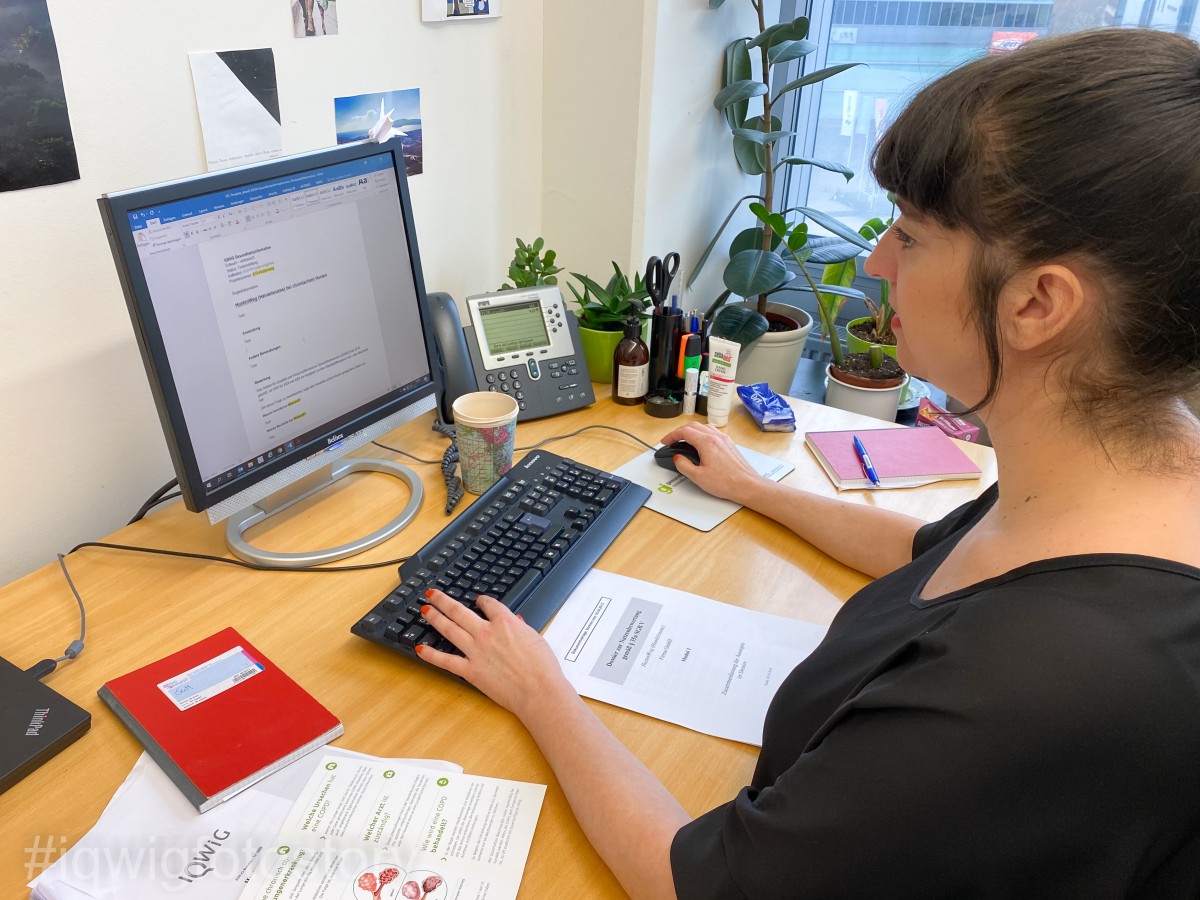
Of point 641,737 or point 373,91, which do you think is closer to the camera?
point 641,737

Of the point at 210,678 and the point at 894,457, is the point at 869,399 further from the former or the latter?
the point at 210,678

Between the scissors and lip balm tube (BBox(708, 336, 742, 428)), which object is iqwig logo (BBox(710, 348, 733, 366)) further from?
the scissors

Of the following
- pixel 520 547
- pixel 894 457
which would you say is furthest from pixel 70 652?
pixel 894 457

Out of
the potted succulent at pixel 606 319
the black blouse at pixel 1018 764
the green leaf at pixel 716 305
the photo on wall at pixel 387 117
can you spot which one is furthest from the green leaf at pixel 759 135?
the black blouse at pixel 1018 764

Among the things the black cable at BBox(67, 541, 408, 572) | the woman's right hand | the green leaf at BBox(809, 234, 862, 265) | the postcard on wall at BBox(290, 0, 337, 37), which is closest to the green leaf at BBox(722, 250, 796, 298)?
the green leaf at BBox(809, 234, 862, 265)

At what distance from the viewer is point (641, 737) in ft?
2.83

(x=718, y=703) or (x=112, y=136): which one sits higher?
(x=112, y=136)

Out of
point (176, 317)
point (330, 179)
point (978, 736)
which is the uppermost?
point (330, 179)

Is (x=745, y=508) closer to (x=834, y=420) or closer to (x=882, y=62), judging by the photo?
(x=834, y=420)

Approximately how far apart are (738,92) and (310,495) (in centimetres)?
117

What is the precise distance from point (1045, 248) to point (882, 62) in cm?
165

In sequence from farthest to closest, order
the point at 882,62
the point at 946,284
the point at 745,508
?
the point at 882,62, the point at 745,508, the point at 946,284

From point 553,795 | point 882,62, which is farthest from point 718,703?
point 882,62

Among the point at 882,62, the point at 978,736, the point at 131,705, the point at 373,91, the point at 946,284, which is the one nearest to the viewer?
the point at 978,736
